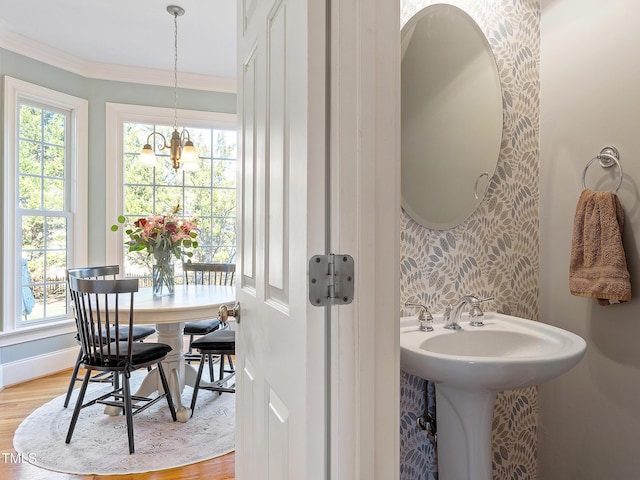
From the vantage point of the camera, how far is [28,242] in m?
3.48

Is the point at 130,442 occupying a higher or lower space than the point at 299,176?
lower

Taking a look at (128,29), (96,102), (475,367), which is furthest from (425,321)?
(96,102)

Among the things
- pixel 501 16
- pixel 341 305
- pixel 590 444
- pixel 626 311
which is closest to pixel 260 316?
pixel 341 305

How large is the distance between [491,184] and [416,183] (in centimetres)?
34

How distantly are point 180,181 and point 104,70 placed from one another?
117 centimetres

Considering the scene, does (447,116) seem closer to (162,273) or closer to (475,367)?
(475,367)

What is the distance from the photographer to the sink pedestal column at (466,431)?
4.07 ft

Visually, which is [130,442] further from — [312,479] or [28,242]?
[28,242]

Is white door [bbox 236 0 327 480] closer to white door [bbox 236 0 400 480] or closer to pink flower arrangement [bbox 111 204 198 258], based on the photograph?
white door [bbox 236 0 400 480]

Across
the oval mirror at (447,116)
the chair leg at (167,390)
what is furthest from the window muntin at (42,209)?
the oval mirror at (447,116)

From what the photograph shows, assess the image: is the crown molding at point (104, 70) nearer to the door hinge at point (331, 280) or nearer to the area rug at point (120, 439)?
the area rug at point (120, 439)

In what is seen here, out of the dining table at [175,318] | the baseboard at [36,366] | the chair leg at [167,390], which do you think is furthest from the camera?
the baseboard at [36,366]

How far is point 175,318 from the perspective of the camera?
239cm

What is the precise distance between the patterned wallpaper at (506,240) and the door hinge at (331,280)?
27.6 inches
